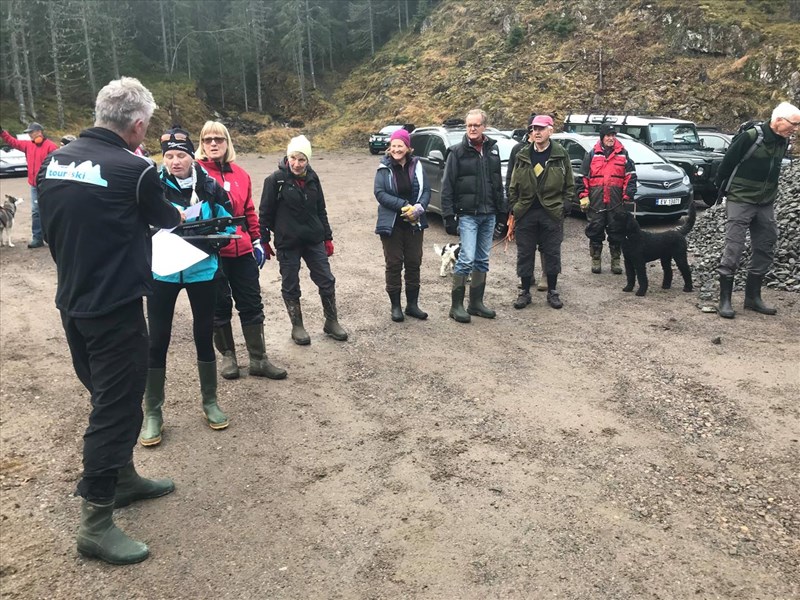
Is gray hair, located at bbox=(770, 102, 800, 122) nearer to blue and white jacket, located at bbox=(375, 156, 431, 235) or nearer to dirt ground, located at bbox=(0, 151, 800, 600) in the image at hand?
dirt ground, located at bbox=(0, 151, 800, 600)

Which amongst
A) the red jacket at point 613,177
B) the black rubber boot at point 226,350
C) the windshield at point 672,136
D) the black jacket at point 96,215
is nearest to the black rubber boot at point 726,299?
the red jacket at point 613,177

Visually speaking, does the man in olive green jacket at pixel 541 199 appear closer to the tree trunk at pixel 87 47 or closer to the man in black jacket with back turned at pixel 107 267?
the man in black jacket with back turned at pixel 107 267

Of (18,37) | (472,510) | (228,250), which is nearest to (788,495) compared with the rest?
(472,510)

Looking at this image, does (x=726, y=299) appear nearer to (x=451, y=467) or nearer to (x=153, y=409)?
(x=451, y=467)

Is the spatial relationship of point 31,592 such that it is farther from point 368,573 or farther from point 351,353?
point 351,353

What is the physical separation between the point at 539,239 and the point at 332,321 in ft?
9.22

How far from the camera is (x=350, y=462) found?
3.98m

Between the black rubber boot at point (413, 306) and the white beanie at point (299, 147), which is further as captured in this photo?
the black rubber boot at point (413, 306)

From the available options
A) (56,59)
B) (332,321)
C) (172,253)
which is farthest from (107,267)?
(56,59)

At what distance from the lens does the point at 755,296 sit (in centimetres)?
694

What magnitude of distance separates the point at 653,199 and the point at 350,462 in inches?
376

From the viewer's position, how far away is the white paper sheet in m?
3.43

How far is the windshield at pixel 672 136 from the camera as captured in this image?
1431 cm

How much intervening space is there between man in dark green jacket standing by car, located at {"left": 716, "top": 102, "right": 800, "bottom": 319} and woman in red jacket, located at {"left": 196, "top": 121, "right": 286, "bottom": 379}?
5.04m
